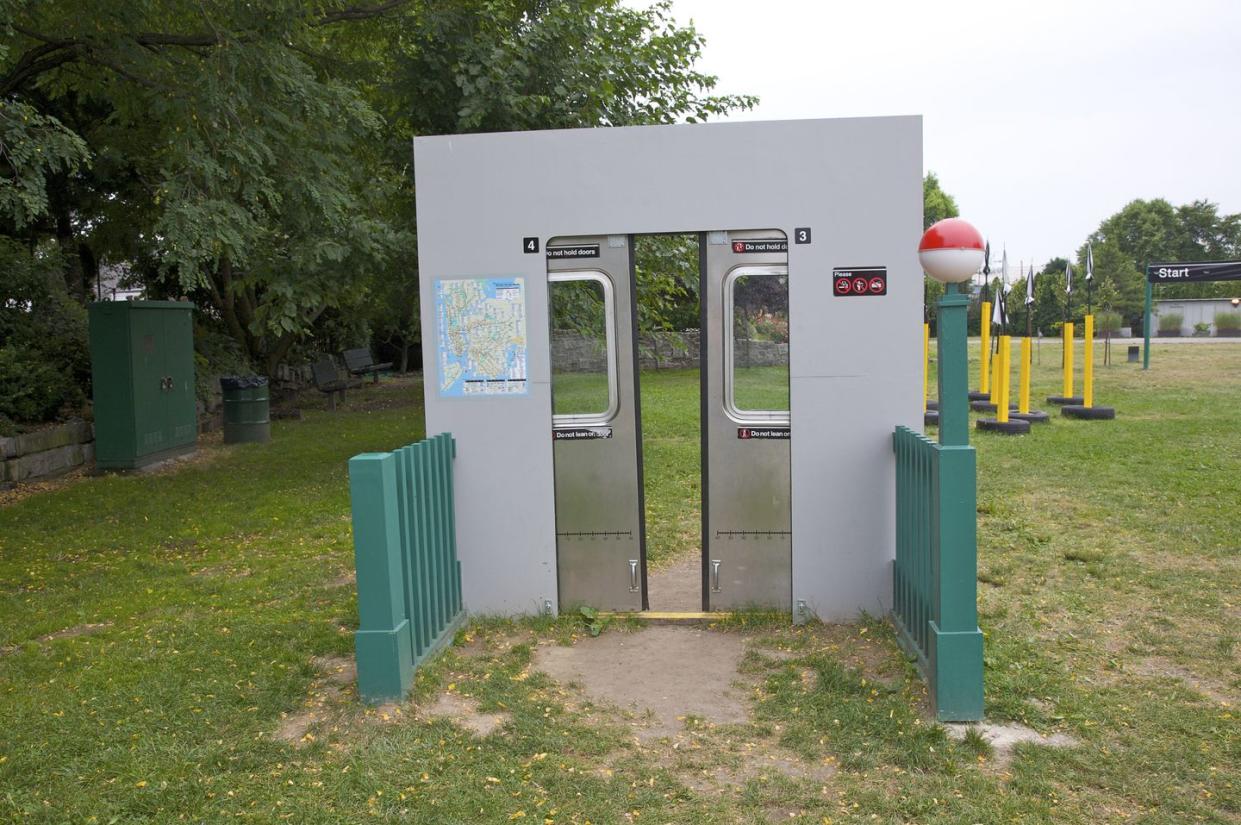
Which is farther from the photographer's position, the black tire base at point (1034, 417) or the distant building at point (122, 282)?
the distant building at point (122, 282)

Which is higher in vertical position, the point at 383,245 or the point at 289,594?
the point at 383,245

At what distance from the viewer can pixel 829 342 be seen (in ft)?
18.5

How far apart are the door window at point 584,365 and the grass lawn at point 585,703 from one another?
4.11 feet

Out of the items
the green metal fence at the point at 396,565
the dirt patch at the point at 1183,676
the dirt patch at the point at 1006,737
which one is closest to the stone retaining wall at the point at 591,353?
the green metal fence at the point at 396,565

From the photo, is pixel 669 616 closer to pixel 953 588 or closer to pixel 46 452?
pixel 953 588

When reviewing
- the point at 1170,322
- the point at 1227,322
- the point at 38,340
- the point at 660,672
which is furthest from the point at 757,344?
the point at 1227,322

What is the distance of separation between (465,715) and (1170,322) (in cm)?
5029

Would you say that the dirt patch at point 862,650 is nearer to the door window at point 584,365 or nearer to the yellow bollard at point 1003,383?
the door window at point 584,365

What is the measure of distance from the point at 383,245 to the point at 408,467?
6831 millimetres

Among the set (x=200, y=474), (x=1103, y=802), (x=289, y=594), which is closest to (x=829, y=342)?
(x=1103, y=802)

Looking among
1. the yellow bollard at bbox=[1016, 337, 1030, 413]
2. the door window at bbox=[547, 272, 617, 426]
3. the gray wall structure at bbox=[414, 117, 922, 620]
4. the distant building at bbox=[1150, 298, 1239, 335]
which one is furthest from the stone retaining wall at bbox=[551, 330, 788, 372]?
the distant building at bbox=[1150, 298, 1239, 335]

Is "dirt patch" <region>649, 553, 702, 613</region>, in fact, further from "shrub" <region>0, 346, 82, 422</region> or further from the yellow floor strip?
"shrub" <region>0, 346, 82, 422</region>

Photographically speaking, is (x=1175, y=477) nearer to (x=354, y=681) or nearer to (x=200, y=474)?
(x=354, y=681)

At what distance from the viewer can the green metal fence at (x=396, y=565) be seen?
15.2 ft
